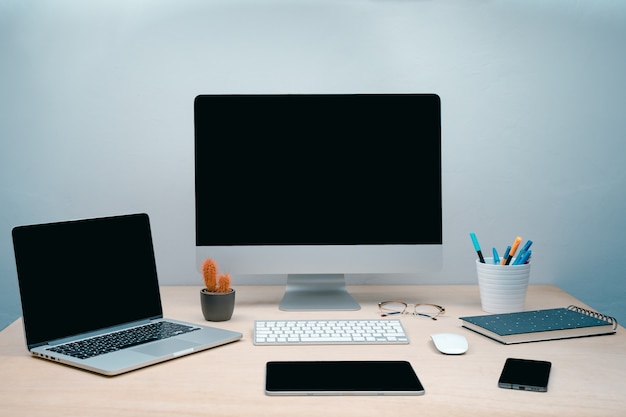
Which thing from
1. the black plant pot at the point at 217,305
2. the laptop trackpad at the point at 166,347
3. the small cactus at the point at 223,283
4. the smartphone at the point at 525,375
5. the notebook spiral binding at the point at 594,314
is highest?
the small cactus at the point at 223,283

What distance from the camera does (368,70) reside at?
72.2 inches

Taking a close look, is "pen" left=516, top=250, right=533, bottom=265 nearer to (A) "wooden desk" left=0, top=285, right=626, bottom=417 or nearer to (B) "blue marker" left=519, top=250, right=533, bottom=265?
(B) "blue marker" left=519, top=250, right=533, bottom=265

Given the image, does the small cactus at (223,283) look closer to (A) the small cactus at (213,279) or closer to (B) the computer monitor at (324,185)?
(A) the small cactus at (213,279)

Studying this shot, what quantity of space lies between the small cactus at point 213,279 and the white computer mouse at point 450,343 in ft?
1.52

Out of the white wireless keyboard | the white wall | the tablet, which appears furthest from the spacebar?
the white wall

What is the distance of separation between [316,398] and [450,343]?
12.8 inches

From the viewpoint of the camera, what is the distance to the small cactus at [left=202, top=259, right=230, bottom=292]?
1.49 metres

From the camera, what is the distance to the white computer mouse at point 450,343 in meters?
1.25

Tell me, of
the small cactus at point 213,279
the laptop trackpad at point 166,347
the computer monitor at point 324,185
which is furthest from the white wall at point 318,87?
the laptop trackpad at point 166,347

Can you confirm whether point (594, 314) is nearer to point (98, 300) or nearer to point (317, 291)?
point (317, 291)

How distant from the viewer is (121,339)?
1.31m

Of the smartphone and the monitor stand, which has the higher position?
the monitor stand

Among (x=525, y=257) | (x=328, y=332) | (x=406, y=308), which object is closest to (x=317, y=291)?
(x=406, y=308)

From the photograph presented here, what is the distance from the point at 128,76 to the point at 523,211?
3.67 feet
